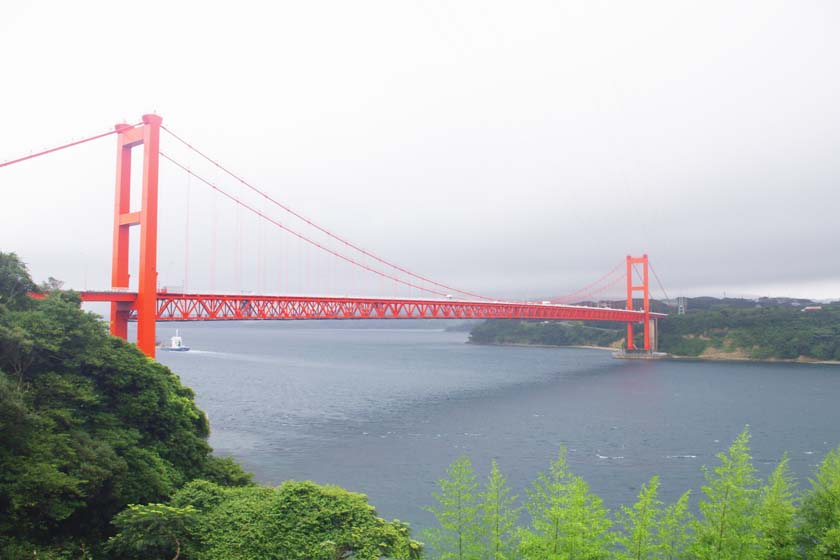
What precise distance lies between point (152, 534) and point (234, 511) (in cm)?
139

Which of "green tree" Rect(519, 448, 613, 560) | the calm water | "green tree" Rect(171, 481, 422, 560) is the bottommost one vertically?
the calm water

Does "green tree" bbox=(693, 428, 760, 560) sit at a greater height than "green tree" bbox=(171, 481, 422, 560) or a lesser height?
greater

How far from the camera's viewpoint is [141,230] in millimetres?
19125

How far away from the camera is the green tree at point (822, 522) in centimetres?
775

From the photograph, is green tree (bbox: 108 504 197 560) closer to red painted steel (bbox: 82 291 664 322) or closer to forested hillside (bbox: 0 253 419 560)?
forested hillside (bbox: 0 253 419 560)

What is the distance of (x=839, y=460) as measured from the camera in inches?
398

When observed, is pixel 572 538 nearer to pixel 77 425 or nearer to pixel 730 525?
pixel 730 525

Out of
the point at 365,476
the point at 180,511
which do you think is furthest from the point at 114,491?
the point at 365,476

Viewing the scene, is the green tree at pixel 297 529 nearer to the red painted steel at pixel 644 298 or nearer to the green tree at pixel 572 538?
the green tree at pixel 572 538

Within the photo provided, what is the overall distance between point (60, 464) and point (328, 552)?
187 inches


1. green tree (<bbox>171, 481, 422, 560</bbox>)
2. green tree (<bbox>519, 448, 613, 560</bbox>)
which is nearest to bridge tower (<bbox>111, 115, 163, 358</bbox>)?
green tree (<bbox>171, 481, 422, 560</bbox>)

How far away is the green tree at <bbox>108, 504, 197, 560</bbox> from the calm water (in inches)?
264

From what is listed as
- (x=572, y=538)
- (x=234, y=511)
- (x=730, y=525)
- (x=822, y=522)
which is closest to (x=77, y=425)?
(x=234, y=511)

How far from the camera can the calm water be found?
18.3 m
